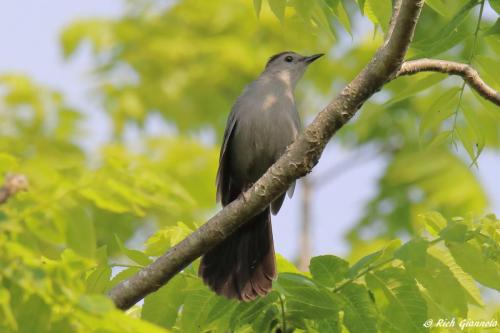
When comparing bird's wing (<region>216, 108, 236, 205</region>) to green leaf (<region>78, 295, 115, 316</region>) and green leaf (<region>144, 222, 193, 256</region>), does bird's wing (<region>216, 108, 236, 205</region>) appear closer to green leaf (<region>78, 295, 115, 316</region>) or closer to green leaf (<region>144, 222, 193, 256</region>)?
green leaf (<region>144, 222, 193, 256</region>)

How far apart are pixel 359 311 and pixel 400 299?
16 centimetres

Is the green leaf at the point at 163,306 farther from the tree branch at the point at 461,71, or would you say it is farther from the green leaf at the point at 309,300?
the tree branch at the point at 461,71

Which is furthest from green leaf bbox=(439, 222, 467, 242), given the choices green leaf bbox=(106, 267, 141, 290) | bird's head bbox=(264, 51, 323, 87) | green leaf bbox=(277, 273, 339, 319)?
bird's head bbox=(264, 51, 323, 87)

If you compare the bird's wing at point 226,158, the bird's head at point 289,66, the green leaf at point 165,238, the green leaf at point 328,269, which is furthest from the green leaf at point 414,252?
the bird's head at point 289,66

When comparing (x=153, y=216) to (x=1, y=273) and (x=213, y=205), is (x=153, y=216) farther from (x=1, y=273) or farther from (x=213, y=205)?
(x=1, y=273)

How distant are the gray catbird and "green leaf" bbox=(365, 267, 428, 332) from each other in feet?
2.34

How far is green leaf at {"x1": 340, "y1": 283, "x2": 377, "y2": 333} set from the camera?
3250mm

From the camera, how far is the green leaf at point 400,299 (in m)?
3.23

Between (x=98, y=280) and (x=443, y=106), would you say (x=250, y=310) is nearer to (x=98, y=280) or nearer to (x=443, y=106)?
(x=98, y=280)

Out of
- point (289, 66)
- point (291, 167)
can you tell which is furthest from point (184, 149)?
point (291, 167)

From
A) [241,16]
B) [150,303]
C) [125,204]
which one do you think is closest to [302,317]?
[150,303]

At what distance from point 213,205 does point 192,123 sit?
105 inches

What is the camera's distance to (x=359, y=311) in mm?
3279

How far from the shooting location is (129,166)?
3451 millimetres
